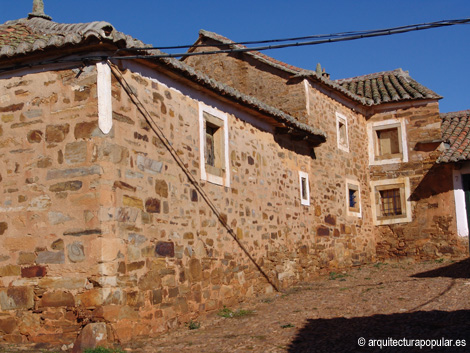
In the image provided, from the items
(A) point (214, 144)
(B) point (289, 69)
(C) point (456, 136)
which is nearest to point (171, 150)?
(A) point (214, 144)

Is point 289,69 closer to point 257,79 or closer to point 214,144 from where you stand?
point 257,79

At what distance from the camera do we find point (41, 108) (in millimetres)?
7066

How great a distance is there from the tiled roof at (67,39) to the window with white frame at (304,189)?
2432 mm

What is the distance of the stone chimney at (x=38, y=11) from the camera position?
28.7 feet

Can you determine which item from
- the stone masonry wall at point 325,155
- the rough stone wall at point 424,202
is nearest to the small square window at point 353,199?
the stone masonry wall at point 325,155

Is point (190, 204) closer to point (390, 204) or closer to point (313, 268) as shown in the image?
point (313, 268)

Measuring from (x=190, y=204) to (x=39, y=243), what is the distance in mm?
2301

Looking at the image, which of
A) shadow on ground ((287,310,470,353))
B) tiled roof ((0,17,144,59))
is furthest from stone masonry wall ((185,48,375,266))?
tiled roof ((0,17,144,59))

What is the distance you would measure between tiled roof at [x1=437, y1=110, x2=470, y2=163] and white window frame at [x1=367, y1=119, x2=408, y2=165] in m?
1.06

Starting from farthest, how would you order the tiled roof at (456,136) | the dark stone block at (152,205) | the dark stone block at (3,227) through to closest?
the tiled roof at (456,136) < the dark stone block at (152,205) < the dark stone block at (3,227)

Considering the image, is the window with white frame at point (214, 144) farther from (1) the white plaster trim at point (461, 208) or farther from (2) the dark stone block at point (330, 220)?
(1) the white plaster trim at point (461, 208)

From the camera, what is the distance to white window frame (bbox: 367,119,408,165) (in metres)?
15.7

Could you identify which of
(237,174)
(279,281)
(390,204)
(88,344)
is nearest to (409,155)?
(390,204)

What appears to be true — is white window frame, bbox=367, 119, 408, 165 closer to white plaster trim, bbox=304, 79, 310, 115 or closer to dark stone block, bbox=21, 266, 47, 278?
white plaster trim, bbox=304, 79, 310, 115
